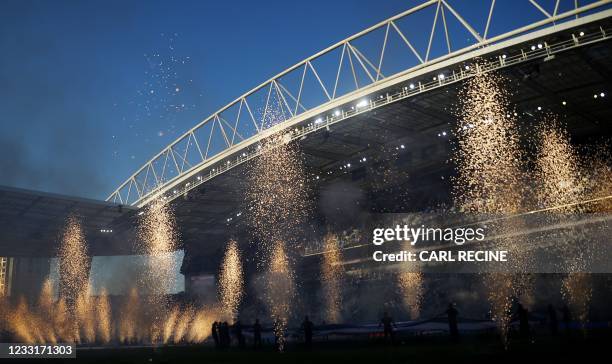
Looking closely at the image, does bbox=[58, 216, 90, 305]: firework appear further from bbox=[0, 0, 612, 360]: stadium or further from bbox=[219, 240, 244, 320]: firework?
bbox=[219, 240, 244, 320]: firework

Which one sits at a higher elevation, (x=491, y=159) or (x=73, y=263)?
(x=491, y=159)

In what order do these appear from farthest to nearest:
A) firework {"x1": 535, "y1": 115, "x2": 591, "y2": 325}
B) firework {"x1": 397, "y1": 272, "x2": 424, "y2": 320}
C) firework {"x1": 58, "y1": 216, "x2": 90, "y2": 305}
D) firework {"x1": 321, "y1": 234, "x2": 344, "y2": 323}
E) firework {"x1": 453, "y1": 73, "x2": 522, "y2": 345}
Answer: firework {"x1": 58, "y1": 216, "x2": 90, "y2": 305} → firework {"x1": 321, "y1": 234, "x2": 344, "y2": 323} → firework {"x1": 397, "y1": 272, "x2": 424, "y2": 320} → firework {"x1": 453, "y1": 73, "x2": 522, "y2": 345} → firework {"x1": 535, "y1": 115, "x2": 591, "y2": 325}

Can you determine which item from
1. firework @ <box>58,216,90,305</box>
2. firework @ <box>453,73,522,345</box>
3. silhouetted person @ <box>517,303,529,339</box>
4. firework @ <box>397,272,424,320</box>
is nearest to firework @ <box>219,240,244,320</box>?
firework @ <box>58,216,90,305</box>

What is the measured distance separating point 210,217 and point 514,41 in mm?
39702

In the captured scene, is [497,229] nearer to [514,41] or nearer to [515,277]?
[515,277]

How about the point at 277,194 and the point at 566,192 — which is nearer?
the point at 566,192

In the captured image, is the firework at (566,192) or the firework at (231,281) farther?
the firework at (231,281)

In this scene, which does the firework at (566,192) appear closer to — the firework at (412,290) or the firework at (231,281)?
the firework at (412,290)

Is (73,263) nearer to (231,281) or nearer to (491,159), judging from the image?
(231,281)

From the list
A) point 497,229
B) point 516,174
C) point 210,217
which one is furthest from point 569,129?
point 210,217

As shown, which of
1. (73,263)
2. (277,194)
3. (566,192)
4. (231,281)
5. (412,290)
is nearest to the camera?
(566,192)

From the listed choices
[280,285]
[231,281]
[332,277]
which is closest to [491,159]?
[332,277]

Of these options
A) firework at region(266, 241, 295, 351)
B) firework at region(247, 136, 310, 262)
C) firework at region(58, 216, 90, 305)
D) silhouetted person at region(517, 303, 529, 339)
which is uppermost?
firework at region(247, 136, 310, 262)

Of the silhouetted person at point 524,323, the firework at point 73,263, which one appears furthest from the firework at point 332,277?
the silhouetted person at point 524,323
